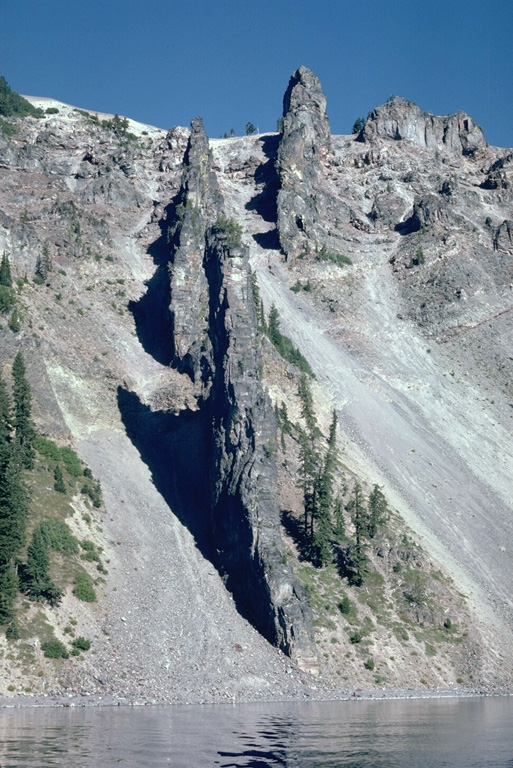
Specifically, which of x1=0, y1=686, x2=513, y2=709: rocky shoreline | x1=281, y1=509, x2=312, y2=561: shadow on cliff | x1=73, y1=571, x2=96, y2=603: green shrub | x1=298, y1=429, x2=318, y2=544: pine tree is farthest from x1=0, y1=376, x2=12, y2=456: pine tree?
x1=298, y1=429, x2=318, y2=544: pine tree

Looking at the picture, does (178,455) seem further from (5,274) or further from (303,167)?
(303,167)

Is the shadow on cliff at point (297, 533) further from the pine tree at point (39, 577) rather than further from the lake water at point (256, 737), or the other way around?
the pine tree at point (39, 577)

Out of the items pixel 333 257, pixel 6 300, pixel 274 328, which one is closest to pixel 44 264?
pixel 6 300

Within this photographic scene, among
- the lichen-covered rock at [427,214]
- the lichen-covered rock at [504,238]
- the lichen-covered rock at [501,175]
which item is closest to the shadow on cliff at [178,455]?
the lichen-covered rock at [504,238]

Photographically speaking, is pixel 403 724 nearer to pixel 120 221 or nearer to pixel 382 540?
pixel 382 540

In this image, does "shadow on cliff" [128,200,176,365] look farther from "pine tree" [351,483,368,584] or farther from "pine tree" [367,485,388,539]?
"pine tree" [367,485,388,539]
